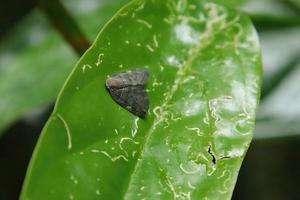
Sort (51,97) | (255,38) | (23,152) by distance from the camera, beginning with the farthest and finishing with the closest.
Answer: (23,152) < (51,97) < (255,38)

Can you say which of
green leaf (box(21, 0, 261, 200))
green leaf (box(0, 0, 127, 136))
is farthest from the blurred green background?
green leaf (box(21, 0, 261, 200))

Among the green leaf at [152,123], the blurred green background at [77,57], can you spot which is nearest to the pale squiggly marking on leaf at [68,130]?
the green leaf at [152,123]

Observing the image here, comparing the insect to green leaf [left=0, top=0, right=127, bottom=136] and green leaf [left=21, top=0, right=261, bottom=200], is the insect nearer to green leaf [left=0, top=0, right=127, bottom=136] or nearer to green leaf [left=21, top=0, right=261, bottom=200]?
green leaf [left=21, top=0, right=261, bottom=200]

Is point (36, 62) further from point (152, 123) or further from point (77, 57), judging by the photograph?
point (152, 123)

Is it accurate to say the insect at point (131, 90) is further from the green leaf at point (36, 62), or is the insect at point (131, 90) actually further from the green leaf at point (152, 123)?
the green leaf at point (36, 62)

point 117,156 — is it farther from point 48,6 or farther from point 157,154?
point 48,6

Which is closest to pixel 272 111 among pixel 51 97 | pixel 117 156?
pixel 51 97

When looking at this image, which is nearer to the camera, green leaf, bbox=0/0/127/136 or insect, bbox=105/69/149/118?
insect, bbox=105/69/149/118
